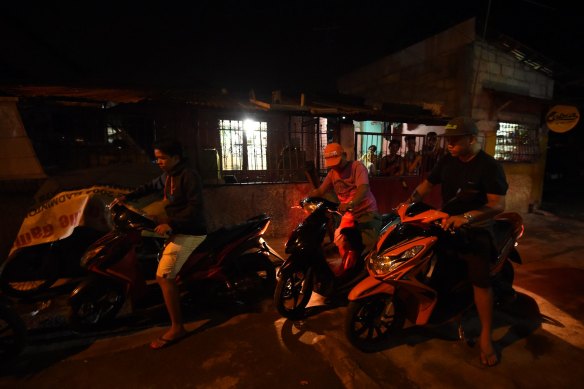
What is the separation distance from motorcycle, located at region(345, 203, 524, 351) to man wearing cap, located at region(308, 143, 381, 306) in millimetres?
774

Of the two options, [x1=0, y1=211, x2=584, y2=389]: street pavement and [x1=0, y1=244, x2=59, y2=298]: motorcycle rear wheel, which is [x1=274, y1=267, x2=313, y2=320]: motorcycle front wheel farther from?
[x1=0, y1=244, x2=59, y2=298]: motorcycle rear wheel

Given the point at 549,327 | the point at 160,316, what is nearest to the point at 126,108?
the point at 160,316

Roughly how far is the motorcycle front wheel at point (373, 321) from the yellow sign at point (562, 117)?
8893 millimetres

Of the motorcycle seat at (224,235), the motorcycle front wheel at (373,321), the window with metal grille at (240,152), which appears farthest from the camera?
the window with metal grille at (240,152)

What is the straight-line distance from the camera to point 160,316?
142 inches

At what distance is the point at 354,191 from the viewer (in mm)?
4055

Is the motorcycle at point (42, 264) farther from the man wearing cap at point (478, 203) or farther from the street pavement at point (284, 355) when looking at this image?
the man wearing cap at point (478, 203)

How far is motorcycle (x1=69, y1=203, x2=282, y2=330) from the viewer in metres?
3.10

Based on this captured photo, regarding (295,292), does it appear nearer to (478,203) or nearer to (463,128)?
(478,203)

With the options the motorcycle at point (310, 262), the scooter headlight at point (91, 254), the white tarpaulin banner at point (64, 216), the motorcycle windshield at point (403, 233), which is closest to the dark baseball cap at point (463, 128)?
the motorcycle windshield at point (403, 233)

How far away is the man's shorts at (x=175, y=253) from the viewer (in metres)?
3.06

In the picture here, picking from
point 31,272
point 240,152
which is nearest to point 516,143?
point 240,152

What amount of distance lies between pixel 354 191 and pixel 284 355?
2.09 m

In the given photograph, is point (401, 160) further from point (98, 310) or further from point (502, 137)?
point (98, 310)
